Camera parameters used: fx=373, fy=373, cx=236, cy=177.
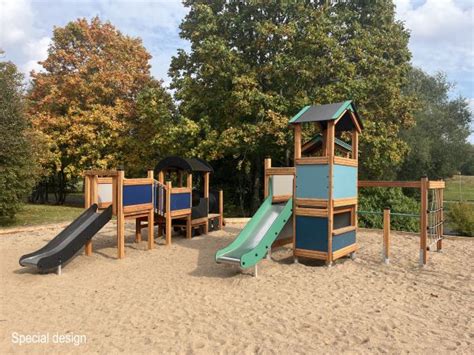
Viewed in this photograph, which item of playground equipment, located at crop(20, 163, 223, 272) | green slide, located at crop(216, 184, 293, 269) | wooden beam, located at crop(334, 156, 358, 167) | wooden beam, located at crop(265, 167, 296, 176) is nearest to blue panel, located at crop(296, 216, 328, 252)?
green slide, located at crop(216, 184, 293, 269)

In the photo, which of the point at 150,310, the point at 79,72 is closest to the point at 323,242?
the point at 150,310

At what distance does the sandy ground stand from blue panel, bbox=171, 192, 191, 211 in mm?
2295

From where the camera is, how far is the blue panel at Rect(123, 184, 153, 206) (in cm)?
907

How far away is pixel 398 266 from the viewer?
787cm

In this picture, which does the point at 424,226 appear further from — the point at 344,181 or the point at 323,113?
the point at 323,113

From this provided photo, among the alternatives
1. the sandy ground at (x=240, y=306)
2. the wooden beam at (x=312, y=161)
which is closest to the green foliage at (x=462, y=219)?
the sandy ground at (x=240, y=306)

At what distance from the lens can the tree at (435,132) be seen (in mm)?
23656

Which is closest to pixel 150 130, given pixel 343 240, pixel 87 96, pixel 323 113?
pixel 87 96

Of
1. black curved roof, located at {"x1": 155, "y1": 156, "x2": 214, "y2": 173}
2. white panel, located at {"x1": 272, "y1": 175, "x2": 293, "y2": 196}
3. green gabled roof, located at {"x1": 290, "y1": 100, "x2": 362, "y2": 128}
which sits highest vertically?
green gabled roof, located at {"x1": 290, "y1": 100, "x2": 362, "y2": 128}

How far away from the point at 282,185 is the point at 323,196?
1.40m

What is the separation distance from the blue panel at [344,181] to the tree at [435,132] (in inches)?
649

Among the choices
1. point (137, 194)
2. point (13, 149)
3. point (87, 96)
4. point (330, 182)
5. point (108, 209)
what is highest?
point (87, 96)

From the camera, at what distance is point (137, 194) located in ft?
30.9

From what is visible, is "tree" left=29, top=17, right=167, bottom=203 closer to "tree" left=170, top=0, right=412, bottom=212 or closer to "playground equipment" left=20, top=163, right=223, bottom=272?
"tree" left=170, top=0, right=412, bottom=212
